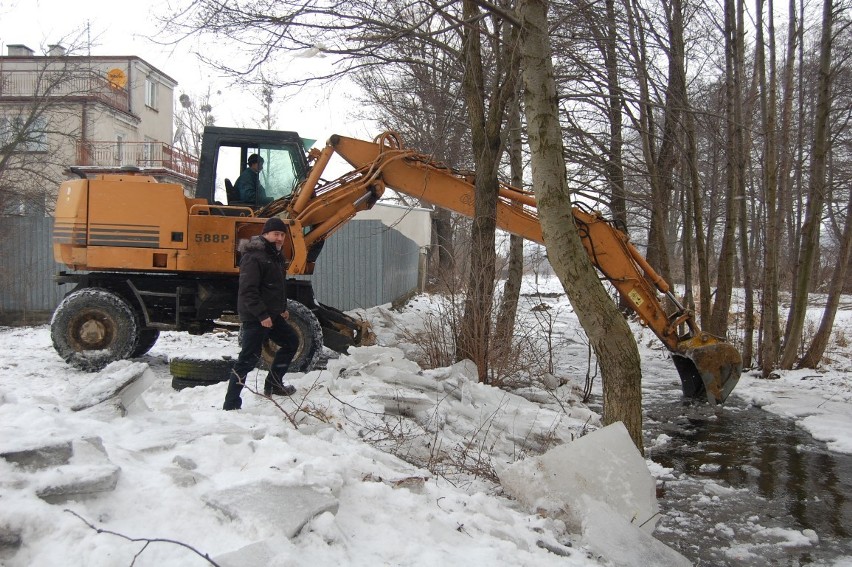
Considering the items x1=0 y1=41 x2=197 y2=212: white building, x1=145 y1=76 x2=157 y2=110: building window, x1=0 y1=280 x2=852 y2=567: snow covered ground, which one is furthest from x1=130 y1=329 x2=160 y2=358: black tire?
x1=145 y1=76 x2=157 y2=110: building window

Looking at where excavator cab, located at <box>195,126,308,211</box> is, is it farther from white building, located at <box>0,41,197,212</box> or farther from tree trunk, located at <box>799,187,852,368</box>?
tree trunk, located at <box>799,187,852,368</box>

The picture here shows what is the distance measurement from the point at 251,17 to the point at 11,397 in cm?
502

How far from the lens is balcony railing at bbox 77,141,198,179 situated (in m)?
22.8

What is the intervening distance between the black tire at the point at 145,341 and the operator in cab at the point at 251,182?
93.2 inches

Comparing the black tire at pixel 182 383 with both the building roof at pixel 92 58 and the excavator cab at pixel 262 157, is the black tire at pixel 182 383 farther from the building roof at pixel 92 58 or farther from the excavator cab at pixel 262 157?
the building roof at pixel 92 58

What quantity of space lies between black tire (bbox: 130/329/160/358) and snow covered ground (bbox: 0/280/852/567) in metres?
3.28

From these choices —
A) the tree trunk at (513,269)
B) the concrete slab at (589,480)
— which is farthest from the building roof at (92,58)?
the concrete slab at (589,480)

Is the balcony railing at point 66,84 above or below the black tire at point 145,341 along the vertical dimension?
above

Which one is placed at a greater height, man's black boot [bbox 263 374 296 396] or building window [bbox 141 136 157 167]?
building window [bbox 141 136 157 167]

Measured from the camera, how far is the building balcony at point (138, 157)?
22766mm

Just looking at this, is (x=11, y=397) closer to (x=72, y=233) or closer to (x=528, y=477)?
(x=528, y=477)

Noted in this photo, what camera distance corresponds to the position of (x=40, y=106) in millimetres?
16688

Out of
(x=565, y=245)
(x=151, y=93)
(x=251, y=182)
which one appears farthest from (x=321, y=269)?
(x=151, y=93)

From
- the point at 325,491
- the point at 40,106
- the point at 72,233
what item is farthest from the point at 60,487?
the point at 40,106
